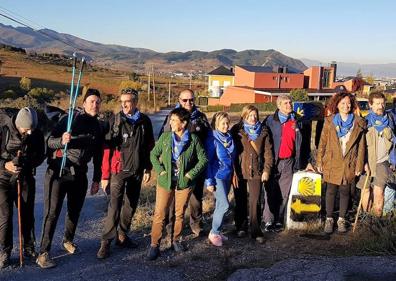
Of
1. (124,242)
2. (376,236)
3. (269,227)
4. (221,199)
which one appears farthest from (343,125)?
(124,242)

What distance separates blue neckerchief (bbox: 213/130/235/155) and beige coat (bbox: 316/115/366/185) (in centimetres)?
129

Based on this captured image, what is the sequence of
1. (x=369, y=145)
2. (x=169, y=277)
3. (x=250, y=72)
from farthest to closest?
(x=250, y=72)
(x=369, y=145)
(x=169, y=277)

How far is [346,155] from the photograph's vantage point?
229 inches

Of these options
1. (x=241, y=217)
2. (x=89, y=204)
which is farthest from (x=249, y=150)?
(x=89, y=204)

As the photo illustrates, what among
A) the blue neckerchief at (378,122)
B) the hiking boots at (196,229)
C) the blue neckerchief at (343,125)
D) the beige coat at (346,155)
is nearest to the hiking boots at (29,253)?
the hiking boots at (196,229)

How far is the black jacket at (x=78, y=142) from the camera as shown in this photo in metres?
5.07

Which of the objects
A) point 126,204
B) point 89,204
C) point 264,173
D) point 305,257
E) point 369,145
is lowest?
point 89,204

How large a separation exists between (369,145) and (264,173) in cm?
144

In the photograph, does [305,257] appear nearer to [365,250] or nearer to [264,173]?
[365,250]

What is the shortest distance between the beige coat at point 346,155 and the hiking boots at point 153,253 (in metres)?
2.38

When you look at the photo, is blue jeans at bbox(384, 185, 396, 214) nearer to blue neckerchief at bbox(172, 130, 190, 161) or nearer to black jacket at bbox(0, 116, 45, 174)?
blue neckerchief at bbox(172, 130, 190, 161)

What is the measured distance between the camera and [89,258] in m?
5.36

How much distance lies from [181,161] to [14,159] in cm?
178

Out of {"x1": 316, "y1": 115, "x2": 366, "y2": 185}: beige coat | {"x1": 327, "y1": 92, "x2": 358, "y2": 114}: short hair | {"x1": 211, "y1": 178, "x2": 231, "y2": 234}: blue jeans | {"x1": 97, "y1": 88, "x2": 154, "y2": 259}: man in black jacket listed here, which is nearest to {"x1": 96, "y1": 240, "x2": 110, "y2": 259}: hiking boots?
{"x1": 97, "y1": 88, "x2": 154, "y2": 259}: man in black jacket
